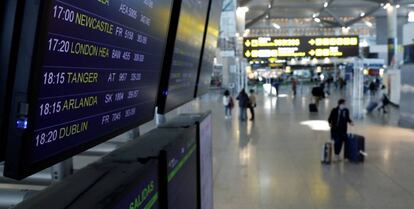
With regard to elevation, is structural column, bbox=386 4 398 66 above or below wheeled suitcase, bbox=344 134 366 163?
above

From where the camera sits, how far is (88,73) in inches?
69.8

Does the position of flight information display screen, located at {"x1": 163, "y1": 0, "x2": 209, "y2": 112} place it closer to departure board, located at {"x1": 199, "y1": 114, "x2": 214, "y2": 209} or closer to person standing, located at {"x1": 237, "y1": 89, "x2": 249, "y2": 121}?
departure board, located at {"x1": 199, "y1": 114, "x2": 214, "y2": 209}

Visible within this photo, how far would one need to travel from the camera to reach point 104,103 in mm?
1998

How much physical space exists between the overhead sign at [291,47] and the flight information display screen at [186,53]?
21076 millimetres

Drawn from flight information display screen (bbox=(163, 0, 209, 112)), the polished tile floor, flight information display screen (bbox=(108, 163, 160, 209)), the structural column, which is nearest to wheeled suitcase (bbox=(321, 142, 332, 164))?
the polished tile floor

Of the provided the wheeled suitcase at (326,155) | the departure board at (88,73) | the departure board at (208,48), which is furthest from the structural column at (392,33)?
the departure board at (88,73)

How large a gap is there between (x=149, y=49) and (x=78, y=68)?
97cm

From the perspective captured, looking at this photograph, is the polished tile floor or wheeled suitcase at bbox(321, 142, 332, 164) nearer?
the polished tile floor

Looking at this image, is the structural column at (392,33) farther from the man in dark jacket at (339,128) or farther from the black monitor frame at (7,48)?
the black monitor frame at (7,48)

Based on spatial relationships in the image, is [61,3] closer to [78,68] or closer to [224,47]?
[78,68]

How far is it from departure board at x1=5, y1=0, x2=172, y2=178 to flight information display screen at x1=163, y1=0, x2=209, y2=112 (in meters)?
0.69

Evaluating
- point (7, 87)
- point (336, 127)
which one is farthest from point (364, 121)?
point (7, 87)

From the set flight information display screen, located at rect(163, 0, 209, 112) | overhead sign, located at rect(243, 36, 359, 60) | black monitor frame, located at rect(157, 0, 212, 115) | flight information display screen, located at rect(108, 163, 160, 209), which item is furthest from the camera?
overhead sign, located at rect(243, 36, 359, 60)

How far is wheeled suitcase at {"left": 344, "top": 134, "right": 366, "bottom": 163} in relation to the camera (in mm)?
11875
